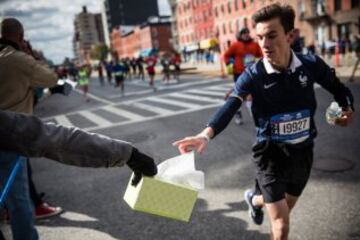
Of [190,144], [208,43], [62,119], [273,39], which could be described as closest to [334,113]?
[273,39]

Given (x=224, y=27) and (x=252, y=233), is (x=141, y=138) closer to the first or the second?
(x=252, y=233)

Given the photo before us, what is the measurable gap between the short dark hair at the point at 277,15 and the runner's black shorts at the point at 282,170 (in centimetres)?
89

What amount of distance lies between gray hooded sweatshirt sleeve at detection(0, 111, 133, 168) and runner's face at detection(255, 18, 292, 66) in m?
1.45

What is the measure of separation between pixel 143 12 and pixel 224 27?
11338 centimetres

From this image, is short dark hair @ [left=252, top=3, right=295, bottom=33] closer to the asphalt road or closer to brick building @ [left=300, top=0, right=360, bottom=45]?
the asphalt road

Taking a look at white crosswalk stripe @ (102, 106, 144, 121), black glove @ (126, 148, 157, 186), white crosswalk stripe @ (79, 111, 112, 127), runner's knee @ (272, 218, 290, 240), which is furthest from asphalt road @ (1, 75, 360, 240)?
white crosswalk stripe @ (102, 106, 144, 121)

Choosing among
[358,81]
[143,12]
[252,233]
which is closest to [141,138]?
[252,233]

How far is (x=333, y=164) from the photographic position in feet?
17.3

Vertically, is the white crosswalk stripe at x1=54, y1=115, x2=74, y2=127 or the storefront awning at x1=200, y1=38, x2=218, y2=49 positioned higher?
the storefront awning at x1=200, y1=38, x2=218, y2=49

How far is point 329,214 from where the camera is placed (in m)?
3.80

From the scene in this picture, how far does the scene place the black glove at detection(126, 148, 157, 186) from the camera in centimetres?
186

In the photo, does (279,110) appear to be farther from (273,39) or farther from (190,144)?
(190,144)

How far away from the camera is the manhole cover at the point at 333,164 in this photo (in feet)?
16.6

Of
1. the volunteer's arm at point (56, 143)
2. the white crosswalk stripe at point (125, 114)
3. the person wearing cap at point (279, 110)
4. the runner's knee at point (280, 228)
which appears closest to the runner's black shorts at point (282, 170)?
the person wearing cap at point (279, 110)
